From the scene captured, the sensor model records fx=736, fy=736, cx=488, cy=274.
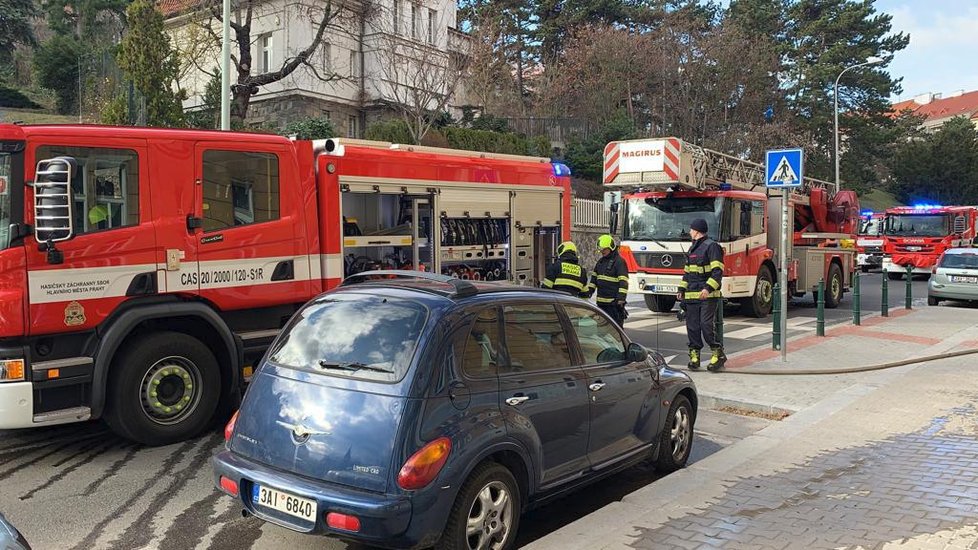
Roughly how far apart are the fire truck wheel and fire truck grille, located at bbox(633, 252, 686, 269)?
5595mm

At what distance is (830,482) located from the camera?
5211mm

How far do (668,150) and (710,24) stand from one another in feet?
111

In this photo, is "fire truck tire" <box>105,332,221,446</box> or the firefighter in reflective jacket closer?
"fire truck tire" <box>105,332,221,446</box>

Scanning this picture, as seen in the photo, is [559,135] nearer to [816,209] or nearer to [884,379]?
[816,209]

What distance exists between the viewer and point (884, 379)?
28.9 ft

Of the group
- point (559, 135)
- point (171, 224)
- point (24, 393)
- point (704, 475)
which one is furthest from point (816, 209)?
point (559, 135)

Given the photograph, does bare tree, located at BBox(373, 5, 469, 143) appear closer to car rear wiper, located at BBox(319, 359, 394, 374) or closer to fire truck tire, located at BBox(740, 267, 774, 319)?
fire truck tire, located at BBox(740, 267, 774, 319)

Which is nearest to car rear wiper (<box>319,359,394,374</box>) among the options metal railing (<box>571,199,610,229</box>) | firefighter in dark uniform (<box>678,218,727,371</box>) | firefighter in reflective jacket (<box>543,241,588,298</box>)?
firefighter in reflective jacket (<box>543,241,588,298</box>)

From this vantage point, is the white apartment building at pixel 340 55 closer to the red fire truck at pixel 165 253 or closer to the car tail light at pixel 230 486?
the red fire truck at pixel 165 253

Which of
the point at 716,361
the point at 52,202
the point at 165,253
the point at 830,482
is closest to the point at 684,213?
the point at 716,361

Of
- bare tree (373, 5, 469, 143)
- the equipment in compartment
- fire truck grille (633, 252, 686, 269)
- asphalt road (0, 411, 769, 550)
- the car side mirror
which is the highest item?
bare tree (373, 5, 469, 143)

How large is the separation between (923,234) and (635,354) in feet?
82.9

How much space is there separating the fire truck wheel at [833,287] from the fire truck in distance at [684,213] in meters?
2.18

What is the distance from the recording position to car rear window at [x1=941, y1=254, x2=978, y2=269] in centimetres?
1734
